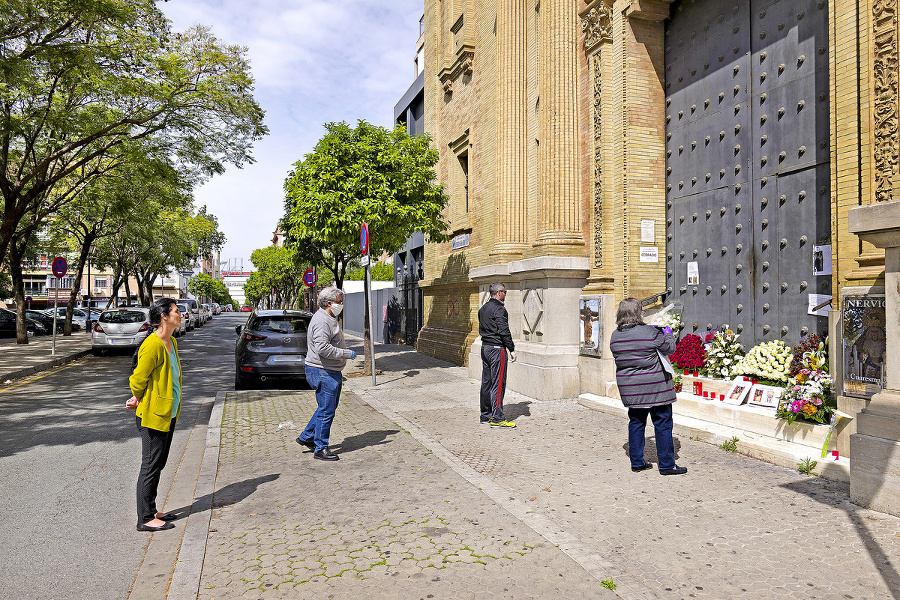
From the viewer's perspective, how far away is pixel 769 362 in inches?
263

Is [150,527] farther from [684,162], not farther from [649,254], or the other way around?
[684,162]

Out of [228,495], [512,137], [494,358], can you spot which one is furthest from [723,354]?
[512,137]

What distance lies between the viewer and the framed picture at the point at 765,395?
20.9 feet

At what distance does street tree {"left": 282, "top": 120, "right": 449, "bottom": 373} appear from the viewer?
40.4 ft

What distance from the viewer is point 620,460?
608 cm

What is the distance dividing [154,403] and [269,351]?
7.04m

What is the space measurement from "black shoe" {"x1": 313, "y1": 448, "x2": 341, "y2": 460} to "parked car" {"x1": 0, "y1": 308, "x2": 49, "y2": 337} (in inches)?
1276

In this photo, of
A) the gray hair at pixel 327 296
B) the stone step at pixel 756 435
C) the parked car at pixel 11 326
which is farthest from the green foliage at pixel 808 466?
the parked car at pixel 11 326

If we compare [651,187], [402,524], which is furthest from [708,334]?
[402,524]

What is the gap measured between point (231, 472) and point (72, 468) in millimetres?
1803

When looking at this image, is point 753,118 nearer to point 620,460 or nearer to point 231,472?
point 620,460

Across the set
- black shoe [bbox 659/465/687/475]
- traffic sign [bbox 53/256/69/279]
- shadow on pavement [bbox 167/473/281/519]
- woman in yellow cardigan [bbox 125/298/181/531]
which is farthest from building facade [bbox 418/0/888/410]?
traffic sign [bbox 53/256/69/279]

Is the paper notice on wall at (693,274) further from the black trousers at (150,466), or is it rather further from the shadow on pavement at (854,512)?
the black trousers at (150,466)

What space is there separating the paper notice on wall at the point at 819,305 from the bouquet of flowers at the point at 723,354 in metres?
1.07
